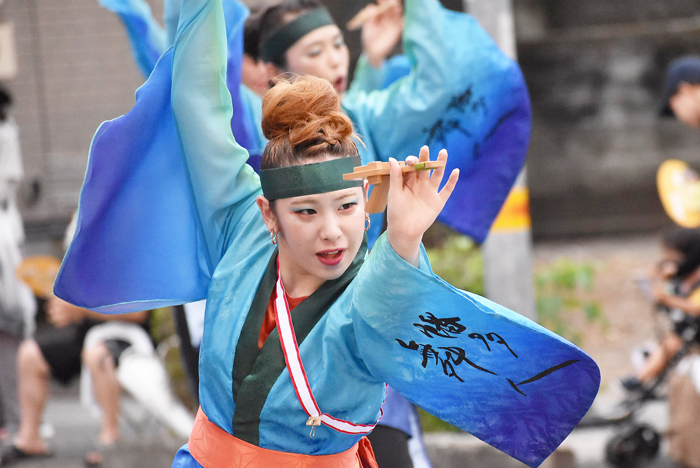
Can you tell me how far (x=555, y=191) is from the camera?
31.7ft

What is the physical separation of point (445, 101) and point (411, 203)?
1.37m

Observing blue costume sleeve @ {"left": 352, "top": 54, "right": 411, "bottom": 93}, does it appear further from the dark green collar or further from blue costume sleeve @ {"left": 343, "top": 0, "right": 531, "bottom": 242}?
the dark green collar

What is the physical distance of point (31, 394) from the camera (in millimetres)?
5500

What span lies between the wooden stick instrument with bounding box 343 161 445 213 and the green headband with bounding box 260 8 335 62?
1.36 m

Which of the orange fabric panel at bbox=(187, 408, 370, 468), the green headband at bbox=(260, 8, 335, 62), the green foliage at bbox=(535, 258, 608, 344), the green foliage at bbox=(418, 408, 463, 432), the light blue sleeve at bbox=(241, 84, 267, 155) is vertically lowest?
the green foliage at bbox=(418, 408, 463, 432)

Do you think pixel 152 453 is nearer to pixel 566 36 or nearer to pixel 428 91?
pixel 428 91

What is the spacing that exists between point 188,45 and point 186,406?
3.37 metres

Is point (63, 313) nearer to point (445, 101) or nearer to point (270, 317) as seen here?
point (445, 101)

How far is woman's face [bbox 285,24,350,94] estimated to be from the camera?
2.83m

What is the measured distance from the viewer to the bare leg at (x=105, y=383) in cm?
537

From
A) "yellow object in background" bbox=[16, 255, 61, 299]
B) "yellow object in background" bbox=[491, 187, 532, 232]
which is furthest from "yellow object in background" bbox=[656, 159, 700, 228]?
"yellow object in background" bbox=[16, 255, 61, 299]

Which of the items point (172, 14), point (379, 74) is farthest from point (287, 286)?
point (379, 74)

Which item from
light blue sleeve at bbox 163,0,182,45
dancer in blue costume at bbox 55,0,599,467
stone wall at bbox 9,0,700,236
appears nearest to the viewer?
dancer in blue costume at bbox 55,0,599,467

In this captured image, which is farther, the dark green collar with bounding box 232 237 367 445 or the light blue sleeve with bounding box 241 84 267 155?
the light blue sleeve with bounding box 241 84 267 155
